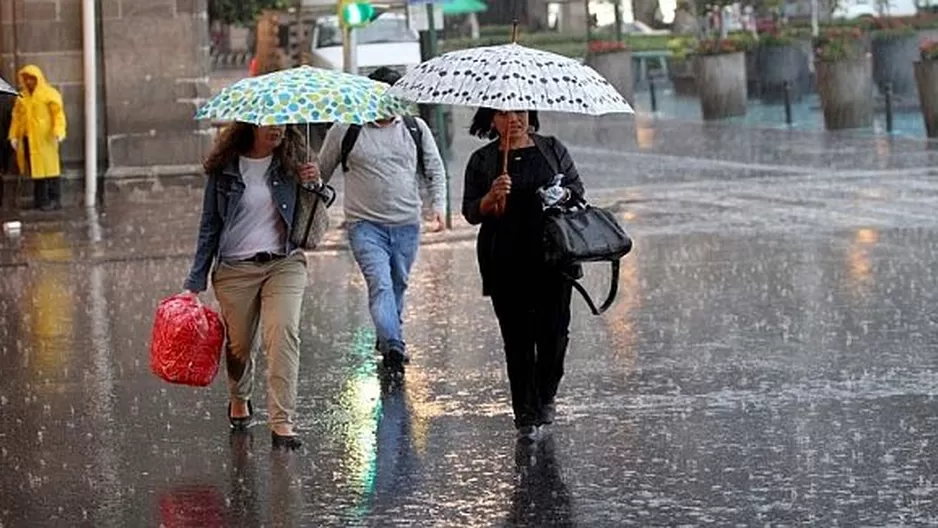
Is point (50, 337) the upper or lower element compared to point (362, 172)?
lower

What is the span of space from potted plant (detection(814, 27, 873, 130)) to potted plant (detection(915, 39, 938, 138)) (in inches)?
104

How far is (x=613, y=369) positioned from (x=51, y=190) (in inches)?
488

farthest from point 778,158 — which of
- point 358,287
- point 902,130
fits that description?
point 358,287

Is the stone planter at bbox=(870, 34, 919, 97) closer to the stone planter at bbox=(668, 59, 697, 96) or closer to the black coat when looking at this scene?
the stone planter at bbox=(668, 59, 697, 96)

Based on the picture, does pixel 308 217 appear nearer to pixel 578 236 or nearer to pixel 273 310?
pixel 273 310

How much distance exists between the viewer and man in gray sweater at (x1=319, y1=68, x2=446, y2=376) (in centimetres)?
1115

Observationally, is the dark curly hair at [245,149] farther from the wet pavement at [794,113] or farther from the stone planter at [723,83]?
the stone planter at [723,83]

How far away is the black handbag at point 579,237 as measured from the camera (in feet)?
28.5

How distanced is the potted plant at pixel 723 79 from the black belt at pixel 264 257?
2918 centimetres

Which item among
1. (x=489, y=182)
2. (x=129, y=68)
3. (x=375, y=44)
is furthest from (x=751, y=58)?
(x=489, y=182)

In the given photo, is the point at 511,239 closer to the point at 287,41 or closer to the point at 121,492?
the point at 121,492

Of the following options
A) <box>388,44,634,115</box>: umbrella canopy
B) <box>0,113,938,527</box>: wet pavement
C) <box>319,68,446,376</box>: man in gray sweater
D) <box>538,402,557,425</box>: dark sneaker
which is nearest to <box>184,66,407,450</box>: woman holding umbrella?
<box>388,44,634,115</box>: umbrella canopy

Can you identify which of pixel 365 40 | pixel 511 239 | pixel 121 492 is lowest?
pixel 121 492

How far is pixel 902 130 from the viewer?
31.5 meters
